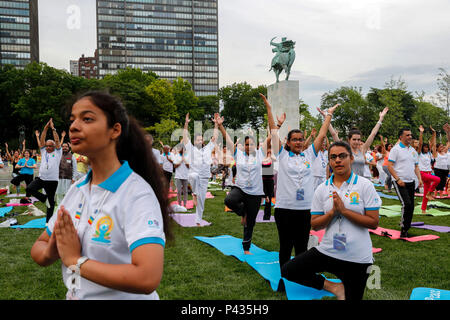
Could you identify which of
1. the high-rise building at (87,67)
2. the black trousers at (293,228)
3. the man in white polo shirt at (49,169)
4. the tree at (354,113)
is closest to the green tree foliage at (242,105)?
the tree at (354,113)

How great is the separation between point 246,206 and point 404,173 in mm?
3363

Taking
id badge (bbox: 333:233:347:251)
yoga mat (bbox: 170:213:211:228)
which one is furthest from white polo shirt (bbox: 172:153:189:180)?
id badge (bbox: 333:233:347:251)

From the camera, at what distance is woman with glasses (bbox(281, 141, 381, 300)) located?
11.0ft

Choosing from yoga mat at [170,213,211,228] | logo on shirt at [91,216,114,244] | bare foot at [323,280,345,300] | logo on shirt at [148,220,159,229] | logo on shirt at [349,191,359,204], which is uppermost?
logo on shirt at [148,220,159,229]

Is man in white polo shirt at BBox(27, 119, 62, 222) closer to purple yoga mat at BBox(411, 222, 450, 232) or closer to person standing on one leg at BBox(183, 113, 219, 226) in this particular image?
person standing on one leg at BBox(183, 113, 219, 226)

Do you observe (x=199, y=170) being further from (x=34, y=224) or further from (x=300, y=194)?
(x=300, y=194)

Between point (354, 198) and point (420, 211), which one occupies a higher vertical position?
point (354, 198)

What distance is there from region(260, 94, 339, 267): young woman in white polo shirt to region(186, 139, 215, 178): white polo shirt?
4654 millimetres

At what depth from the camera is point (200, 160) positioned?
990cm

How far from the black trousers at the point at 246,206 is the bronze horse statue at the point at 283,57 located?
1795cm

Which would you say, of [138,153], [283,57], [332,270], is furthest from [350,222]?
[283,57]

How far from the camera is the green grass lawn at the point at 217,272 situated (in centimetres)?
475

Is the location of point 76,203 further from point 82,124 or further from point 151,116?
point 151,116
